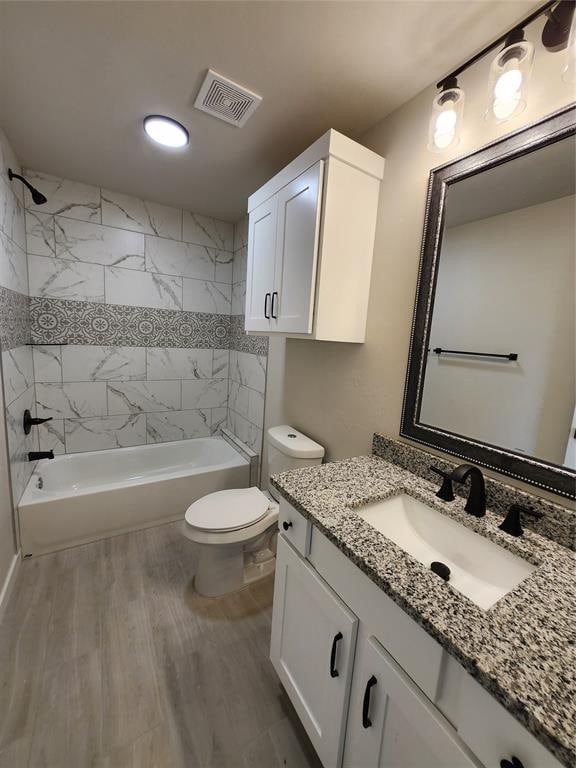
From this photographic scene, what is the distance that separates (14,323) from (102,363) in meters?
0.71

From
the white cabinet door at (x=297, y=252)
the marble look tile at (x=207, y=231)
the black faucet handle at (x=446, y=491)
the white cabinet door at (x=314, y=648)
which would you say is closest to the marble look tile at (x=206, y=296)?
the marble look tile at (x=207, y=231)

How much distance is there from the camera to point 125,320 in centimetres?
251

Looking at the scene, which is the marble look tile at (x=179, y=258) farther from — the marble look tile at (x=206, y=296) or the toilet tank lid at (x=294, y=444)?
the toilet tank lid at (x=294, y=444)

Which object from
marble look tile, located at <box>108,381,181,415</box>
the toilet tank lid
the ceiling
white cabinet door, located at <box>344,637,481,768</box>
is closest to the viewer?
white cabinet door, located at <box>344,637,481,768</box>

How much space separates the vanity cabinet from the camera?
528 mm

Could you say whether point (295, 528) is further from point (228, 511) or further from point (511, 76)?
point (511, 76)

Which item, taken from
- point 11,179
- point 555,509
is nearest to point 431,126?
point 555,509

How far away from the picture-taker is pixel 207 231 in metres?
2.71

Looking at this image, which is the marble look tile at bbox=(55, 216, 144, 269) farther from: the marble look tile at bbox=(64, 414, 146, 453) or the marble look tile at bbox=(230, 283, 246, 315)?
the marble look tile at bbox=(64, 414, 146, 453)

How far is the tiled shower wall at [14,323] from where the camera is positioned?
64.1 inches

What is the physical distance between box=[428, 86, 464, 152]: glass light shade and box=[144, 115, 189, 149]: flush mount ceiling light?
1.13 metres

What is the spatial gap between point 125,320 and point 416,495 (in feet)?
8.03

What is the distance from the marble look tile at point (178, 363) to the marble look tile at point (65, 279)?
60 cm

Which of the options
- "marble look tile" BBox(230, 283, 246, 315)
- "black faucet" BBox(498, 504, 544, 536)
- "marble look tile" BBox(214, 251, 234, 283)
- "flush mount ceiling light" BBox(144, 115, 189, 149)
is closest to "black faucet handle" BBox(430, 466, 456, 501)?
"black faucet" BBox(498, 504, 544, 536)
